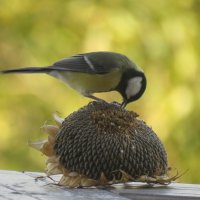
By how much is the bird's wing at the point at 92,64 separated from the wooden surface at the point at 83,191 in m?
0.89

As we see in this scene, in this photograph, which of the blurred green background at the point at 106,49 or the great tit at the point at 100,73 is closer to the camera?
the great tit at the point at 100,73

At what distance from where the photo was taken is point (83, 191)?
9.83ft

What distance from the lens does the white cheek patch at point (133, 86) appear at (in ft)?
12.6

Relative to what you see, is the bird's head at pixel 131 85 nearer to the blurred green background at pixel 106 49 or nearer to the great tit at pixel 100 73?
the great tit at pixel 100 73

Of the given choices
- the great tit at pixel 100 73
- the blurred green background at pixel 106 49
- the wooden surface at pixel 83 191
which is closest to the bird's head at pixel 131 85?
the great tit at pixel 100 73

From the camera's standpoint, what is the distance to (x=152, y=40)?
19.5 feet

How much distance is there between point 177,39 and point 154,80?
304 millimetres

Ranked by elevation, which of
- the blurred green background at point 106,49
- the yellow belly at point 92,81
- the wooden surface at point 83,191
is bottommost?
the wooden surface at point 83,191

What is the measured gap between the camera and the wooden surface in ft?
9.36

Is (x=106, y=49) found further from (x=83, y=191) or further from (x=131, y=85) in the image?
(x=83, y=191)

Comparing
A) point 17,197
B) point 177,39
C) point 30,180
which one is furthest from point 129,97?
point 177,39

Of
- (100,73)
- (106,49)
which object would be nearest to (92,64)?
(100,73)

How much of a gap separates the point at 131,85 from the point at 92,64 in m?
0.24

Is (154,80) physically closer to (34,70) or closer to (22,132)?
(22,132)
